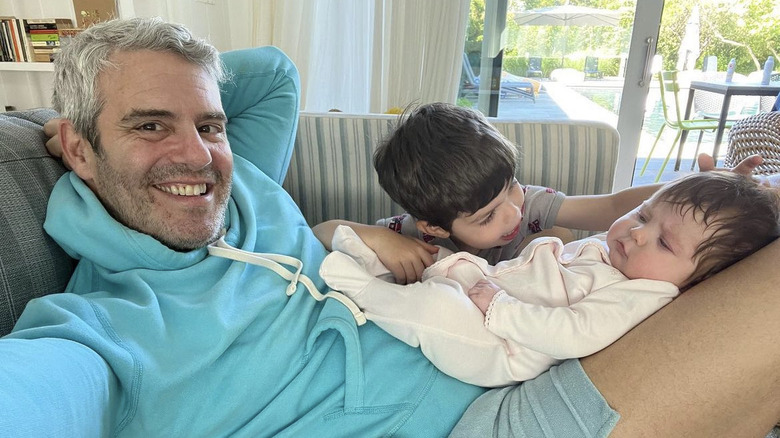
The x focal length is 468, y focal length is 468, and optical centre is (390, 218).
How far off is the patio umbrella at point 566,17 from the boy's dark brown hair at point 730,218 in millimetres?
2662

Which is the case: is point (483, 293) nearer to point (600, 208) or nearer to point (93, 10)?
point (600, 208)

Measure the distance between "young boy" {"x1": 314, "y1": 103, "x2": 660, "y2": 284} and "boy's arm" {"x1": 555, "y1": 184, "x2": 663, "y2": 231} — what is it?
12mm

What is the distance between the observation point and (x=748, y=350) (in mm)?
736

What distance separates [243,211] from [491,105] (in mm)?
2628

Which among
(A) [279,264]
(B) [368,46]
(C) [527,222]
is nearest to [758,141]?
(C) [527,222]

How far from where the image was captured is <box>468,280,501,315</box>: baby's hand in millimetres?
915

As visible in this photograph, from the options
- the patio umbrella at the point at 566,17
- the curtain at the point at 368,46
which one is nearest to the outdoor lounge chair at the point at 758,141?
the curtain at the point at 368,46

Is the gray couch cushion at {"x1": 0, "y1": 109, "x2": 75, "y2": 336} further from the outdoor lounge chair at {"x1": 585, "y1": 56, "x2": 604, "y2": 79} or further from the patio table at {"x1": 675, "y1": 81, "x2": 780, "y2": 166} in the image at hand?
the patio table at {"x1": 675, "y1": 81, "x2": 780, "y2": 166}

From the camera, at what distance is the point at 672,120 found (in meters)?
4.07

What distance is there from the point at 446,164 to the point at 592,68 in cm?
284

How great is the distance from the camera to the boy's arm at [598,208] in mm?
1243

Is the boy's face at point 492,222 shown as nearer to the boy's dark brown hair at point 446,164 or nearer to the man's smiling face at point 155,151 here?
the boy's dark brown hair at point 446,164

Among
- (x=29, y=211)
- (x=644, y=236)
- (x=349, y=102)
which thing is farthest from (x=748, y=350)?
(x=349, y=102)

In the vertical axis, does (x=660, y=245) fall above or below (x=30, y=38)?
below
